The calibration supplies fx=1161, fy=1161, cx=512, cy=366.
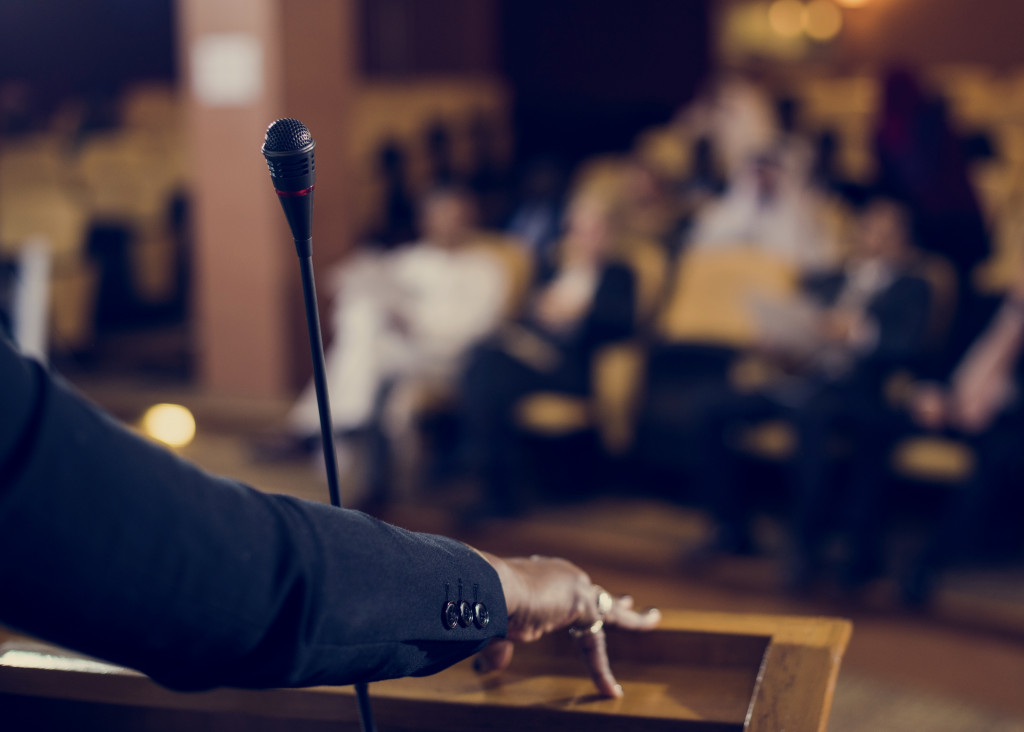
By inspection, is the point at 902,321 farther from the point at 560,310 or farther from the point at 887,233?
the point at 560,310

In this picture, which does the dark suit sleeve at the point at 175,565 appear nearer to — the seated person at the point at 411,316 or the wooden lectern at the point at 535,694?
the wooden lectern at the point at 535,694

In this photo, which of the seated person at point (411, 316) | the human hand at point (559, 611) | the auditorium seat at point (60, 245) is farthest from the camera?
the auditorium seat at point (60, 245)

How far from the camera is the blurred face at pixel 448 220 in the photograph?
13.8 feet

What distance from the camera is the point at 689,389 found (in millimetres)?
3742

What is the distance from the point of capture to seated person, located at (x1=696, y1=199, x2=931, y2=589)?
322cm

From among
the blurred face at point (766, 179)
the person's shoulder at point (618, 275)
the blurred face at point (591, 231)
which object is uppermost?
the blurred face at point (766, 179)

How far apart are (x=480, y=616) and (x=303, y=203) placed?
331 mm

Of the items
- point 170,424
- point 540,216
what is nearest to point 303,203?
point 170,424

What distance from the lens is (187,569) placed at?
2.02 ft

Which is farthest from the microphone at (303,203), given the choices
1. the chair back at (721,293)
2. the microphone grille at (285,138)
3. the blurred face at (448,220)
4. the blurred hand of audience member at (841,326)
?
the blurred face at (448,220)

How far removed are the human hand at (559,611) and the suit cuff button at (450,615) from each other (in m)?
0.08

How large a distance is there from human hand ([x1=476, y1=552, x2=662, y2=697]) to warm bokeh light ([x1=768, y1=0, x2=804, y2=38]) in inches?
396

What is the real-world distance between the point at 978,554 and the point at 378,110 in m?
6.12

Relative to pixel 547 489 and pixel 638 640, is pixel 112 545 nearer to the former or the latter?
pixel 638 640
